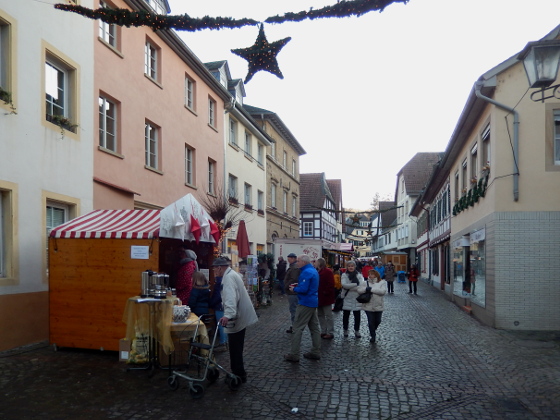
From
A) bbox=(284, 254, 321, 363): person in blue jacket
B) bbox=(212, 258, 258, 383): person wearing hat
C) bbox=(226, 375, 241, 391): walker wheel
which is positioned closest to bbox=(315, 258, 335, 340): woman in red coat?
bbox=(284, 254, 321, 363): person in blue jacket

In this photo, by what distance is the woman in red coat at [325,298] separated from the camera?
1135 cm

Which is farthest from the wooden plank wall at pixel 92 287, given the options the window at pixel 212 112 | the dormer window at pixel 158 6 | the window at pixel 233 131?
the window at pixel 233 131

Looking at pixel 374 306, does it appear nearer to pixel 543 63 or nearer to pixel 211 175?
pixel 543 63

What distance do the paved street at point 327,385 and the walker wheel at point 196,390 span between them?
3.4 inches

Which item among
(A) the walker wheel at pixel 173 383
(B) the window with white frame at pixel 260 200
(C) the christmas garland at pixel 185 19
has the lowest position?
(A) the walker wheel at pixel 173 383

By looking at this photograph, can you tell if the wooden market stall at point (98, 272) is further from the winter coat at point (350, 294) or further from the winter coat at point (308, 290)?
the winter coat at point (350, 294)

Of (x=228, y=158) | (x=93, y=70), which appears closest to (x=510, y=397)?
(x=93, y=70)

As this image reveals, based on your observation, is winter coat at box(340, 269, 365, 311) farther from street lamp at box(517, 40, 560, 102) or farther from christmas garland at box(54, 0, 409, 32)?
christmas garland at box(54, 0, 409, 32)

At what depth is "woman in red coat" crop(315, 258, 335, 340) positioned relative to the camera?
11.4 meters

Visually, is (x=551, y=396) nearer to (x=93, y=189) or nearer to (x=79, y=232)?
(x=79, y=232)

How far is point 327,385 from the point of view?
7391 mm

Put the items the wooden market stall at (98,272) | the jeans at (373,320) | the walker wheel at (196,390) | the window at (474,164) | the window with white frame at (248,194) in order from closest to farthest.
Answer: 1. the walker wheel at (196,390)
2. the wooden market stall at (98,272)
3. the jeans at (373,320)
4. the window at (474,164)
5. the window with white frame at (248,194)

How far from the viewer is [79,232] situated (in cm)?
960

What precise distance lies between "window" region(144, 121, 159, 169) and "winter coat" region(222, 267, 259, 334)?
1014 cm
